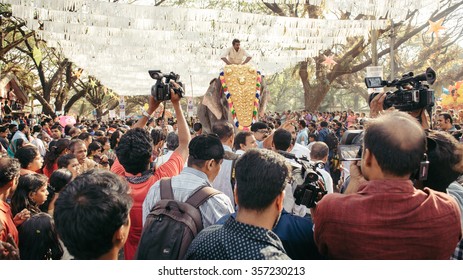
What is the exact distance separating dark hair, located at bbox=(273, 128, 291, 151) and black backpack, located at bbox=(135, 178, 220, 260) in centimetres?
239

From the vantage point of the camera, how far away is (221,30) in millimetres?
9969

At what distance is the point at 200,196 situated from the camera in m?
2.56

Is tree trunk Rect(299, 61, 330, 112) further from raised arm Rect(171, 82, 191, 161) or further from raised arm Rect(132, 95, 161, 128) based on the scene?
raised arm Rect(171, 82, 191, 161)

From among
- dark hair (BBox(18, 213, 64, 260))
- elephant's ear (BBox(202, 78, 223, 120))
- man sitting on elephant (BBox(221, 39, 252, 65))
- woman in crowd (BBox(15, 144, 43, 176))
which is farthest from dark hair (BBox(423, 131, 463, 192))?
man sitting on elephant (BBox(221, 39, 252, 65))

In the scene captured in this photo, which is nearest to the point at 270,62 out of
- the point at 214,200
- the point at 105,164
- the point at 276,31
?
the point at 276,31

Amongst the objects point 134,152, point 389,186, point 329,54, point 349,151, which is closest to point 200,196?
point 134,152

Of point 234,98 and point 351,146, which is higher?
point 351,146

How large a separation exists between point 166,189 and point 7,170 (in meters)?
1.37

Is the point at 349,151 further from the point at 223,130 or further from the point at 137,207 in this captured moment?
the point at 223,130

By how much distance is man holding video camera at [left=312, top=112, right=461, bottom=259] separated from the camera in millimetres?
1956

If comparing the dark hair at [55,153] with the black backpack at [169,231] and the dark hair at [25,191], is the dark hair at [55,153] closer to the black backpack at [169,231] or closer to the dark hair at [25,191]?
the dark hair at [25,191]

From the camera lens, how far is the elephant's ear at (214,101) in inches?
304

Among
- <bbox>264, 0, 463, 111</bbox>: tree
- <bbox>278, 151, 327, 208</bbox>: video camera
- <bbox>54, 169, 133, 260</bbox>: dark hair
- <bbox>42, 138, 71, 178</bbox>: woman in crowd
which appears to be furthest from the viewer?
<bbox>264, 0, 463, 111</bbox>: tree
